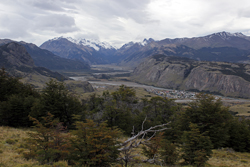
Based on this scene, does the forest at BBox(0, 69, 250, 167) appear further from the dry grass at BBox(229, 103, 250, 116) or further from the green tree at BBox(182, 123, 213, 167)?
the dry grass at BBox(229, 103, 250, 116)

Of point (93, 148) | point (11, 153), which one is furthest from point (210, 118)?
point (11, 153)

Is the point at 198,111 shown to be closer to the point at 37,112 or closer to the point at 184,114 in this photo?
the point at 184,114

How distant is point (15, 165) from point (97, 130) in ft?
18.7

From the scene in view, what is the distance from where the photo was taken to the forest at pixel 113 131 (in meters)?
11.0

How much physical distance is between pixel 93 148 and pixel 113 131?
6.17 ft

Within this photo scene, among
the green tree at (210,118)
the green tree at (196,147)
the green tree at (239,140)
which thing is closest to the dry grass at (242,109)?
the green tree at (239,140)

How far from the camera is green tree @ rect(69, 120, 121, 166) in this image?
10484 millimetres

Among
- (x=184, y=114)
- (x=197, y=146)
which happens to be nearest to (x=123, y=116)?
(x=184, y=114)

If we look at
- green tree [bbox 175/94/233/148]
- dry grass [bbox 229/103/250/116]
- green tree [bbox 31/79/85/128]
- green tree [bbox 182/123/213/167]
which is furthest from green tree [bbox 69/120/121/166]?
dry grass [bbox 229/103/250/116]

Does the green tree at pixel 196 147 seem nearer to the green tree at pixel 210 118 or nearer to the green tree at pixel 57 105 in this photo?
the green tree at pixel 210 118

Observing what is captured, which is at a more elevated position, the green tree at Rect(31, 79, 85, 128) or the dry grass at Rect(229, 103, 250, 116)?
the green tree at Rect(31, 79, 85, 128)

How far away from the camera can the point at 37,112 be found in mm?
29266

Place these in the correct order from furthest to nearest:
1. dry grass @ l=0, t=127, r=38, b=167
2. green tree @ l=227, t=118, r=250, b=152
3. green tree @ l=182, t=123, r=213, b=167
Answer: green tree @ l=227, t=118, r=250, b=152
green tree @ l=182, t=123, r=213, b=167
dry grass @ l=0, t=127, r=38, b=167

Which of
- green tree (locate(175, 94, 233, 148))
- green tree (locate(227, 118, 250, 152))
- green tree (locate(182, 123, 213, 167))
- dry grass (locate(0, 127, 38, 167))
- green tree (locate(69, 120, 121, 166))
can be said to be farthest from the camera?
green tree (locate(227, 118, 250, 152))
